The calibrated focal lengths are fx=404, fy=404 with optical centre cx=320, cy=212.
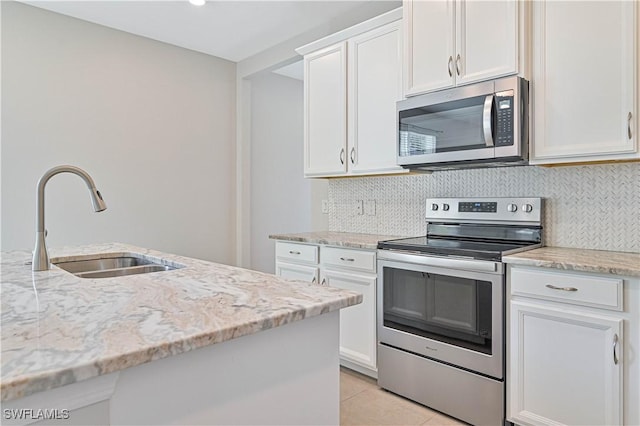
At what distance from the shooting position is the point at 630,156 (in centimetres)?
179

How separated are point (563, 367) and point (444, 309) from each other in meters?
0.58

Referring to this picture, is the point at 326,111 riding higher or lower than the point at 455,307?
higher

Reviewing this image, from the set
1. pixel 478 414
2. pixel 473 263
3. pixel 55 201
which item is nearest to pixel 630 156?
pixel 473 263

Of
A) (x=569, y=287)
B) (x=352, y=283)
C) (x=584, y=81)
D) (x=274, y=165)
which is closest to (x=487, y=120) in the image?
(x=584, y=81)

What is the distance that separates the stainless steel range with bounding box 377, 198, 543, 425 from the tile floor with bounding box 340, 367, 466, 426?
0.18ft

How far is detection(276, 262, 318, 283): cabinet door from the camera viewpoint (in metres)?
2.86

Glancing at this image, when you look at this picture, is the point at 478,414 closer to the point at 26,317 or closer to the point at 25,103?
the point at 26,317

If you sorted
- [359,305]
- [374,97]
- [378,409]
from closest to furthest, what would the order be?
[378,409], [359,305], [374,97]

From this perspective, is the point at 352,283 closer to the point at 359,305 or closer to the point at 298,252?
the point at 359,305

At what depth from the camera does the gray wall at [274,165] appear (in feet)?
15.8

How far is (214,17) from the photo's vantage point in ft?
11.1

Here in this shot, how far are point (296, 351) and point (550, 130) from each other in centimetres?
172

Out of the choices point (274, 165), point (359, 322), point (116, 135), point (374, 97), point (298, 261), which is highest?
point (374, 97)

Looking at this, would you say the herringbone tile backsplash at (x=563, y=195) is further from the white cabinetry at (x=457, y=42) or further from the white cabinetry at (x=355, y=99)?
the white cabinetry at (x=457, y=42)
